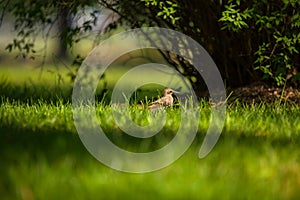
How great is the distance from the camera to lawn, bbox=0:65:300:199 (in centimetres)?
332

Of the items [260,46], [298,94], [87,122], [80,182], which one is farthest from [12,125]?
[298,94]

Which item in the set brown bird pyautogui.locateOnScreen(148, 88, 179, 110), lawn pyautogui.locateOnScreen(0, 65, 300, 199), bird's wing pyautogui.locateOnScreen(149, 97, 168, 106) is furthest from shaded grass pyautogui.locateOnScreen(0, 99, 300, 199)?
bird's wing pyautogui.locateOnScreen(149, 97, 168, 106)

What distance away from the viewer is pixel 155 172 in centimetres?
367

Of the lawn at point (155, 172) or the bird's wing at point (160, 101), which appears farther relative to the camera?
the bird's wing at point (160, 101)

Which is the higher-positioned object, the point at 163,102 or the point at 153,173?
the point at 153,173

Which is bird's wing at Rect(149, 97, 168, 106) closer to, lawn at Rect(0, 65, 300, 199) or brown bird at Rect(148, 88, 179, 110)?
brown bird at Rect(148, 88, 179, 110)

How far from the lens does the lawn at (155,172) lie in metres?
3.32

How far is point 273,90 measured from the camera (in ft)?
27.9

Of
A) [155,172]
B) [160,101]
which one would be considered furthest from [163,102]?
[155,172]

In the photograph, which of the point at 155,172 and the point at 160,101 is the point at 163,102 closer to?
the point at 160,101

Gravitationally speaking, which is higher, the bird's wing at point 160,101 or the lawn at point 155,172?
the lawn at point 155,172

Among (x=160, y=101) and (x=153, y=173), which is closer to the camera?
(x=153, y=173)

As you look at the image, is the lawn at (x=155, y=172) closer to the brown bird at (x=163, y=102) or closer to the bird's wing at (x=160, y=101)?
the brown bird at (x=163, y=102)

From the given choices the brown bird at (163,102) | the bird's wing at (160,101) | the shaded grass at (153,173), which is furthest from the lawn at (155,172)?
the bird's wing at (160,101)
